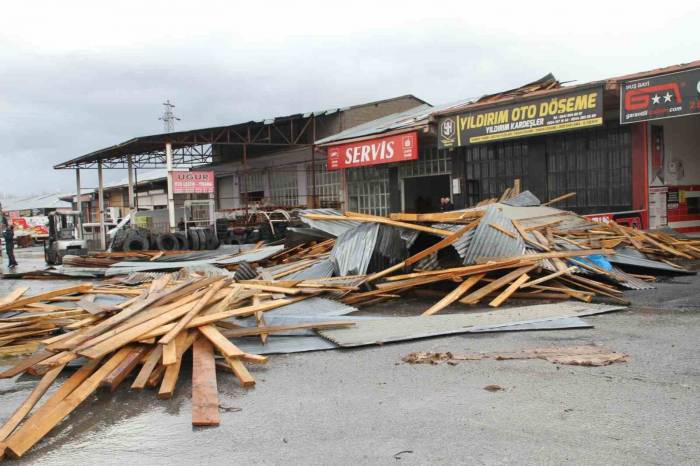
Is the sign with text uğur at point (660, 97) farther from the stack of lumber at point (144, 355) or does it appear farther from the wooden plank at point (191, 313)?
the wooden plank at point (191, 313)

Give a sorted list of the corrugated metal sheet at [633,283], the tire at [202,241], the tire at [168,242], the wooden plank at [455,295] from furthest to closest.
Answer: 1. the tire at [202,241]
2. the tire at [168,242]
3. the corrugated metal sheet at [633,283]
4. the wooden plank at [455,295]

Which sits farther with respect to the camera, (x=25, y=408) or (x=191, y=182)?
(x=191, y=182)

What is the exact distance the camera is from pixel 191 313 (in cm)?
605

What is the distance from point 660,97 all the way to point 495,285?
26.4ft

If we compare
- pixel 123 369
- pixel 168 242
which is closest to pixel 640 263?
pixel 123 369

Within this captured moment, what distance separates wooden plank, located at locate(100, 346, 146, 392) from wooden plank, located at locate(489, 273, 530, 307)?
481 cm

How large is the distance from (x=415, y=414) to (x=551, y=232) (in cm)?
765

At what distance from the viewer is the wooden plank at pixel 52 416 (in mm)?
3826

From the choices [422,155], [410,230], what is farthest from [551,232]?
[422,155]

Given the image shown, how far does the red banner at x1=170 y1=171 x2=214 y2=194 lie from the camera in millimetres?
23328

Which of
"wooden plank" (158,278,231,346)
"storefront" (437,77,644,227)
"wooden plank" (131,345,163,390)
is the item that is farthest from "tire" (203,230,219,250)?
"wooden plank" (131,345,163,390)

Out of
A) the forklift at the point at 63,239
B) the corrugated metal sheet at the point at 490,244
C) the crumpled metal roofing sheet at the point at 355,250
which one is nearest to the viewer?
the corrugated metal sheet at the point at 490,244

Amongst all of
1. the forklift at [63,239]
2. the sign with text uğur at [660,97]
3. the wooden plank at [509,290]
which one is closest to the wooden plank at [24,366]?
the wooden plank at [509,290]

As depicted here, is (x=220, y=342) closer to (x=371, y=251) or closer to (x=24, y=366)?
(x=24, y=366)
